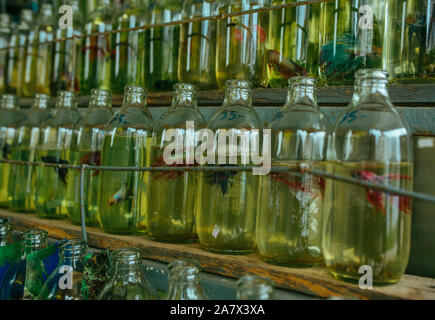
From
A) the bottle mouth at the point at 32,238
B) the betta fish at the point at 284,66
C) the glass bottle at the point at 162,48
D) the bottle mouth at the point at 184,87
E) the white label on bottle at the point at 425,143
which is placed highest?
the glass bottle at the point at 162,48

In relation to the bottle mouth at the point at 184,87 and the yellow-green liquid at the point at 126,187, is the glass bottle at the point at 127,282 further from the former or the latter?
the bottle mouth at the point at 184,87

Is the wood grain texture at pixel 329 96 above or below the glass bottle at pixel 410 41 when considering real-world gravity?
below

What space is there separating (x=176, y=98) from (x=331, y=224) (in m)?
0.44

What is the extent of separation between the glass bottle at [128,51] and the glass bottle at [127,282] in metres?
0.63

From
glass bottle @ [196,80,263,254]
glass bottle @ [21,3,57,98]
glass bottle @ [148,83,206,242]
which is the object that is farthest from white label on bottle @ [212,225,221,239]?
glass bottle @ [21,3,57,98]

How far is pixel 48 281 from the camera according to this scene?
72cm

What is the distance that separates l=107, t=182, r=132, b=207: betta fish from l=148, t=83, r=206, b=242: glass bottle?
0.25ft

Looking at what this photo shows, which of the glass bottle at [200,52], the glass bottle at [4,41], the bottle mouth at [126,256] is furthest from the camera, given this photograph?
the glass bottle at [4,41]

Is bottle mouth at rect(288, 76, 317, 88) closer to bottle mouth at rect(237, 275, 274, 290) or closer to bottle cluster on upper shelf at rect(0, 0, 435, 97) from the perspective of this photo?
bottle cluster on upper shelf at rect(0, 0, 435, 97)

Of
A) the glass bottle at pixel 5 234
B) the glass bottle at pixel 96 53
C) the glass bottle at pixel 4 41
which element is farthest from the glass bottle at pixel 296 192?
the glass bottle at pixel 4 41

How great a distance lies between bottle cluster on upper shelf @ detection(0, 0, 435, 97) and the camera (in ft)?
2.64

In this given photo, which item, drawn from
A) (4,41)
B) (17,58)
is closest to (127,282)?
(17,58)

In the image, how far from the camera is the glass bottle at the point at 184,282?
59cm

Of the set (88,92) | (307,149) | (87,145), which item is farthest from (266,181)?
(88,92)
